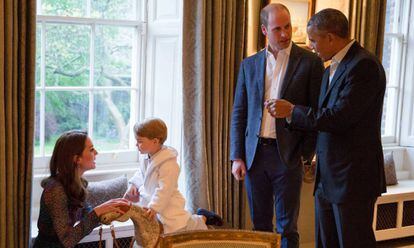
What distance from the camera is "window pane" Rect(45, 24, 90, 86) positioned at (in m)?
3.53

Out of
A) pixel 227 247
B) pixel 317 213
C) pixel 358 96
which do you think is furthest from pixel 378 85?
pixel 227 247

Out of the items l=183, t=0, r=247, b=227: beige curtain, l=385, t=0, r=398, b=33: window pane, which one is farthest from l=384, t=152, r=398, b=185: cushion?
l=183, t=0, r=247, b=227: beige curtain

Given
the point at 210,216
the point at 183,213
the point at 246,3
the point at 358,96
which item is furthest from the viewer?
the point at 246,3

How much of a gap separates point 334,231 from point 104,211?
1076 millimetres

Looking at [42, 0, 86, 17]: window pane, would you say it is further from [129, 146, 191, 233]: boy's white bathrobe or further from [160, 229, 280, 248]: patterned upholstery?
[160, 229, 280, 248]: patterned upholstery

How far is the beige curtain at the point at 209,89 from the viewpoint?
3.42 metres

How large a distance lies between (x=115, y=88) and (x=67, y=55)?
367mm

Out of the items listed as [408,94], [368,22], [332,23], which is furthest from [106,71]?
[408,94]

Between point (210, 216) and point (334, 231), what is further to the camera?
point (210, 216)

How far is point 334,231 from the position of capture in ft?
9.00

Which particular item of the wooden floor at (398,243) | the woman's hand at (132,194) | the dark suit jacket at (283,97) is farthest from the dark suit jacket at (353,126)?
the wooden floor at (398,243)

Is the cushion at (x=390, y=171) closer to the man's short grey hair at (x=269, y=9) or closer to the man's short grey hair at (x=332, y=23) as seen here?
the man's short grey hair at (x=269, y=9)

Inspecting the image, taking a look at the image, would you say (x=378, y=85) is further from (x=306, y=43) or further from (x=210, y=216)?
(x=306, y=43)

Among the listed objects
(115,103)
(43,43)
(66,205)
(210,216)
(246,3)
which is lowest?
(210,216)
